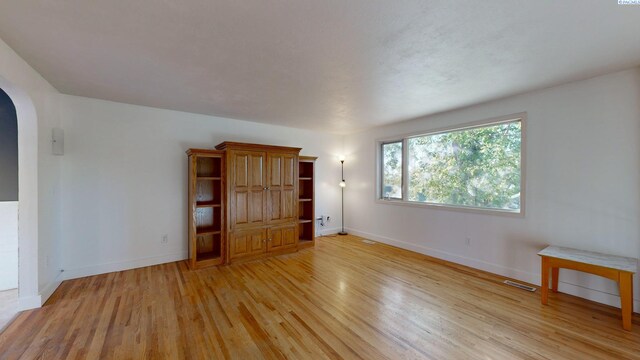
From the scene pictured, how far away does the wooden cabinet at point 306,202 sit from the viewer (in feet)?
15.8

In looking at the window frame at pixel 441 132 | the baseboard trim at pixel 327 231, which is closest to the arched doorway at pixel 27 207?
the baseboard trim at pixel 327 231

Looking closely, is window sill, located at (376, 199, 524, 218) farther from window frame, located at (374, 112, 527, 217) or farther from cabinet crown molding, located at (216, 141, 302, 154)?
cabinet crown molding, located at (216, 141, 302, 154)

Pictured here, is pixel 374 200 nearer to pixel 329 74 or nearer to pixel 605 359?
pixel 329 74

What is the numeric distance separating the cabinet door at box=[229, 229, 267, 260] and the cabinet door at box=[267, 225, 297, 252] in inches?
4.7

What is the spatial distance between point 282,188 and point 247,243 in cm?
109

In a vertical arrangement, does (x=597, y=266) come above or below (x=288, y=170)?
below

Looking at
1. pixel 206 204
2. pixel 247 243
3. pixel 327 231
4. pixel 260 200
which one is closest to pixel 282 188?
pixel 260 200

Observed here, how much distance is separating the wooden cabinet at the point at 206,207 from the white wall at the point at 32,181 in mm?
1473

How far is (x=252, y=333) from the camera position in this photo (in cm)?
212

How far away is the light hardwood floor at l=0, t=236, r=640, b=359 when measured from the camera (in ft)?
6.27

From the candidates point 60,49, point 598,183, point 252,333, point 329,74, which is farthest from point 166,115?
point 598,183

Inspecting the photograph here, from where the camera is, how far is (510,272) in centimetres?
326

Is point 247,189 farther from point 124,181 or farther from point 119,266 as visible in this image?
point 119,266

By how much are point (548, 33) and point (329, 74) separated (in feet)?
5.83
